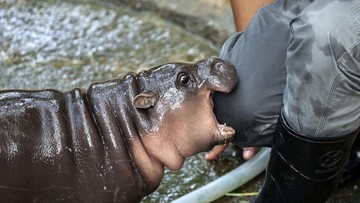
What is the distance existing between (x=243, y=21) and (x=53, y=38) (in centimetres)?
159

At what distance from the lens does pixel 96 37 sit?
4.13 metres

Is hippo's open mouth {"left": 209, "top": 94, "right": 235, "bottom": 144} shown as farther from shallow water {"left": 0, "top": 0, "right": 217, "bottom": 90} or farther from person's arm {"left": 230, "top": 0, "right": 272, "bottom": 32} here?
shallow water {"left": 0, "top": 0, "right": 217, "bottom": 90}

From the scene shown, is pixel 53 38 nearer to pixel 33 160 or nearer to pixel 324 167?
pixel 33 160

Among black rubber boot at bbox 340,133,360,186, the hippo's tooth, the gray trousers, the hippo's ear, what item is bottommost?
black rubber boot at bbox 340,133,360,186

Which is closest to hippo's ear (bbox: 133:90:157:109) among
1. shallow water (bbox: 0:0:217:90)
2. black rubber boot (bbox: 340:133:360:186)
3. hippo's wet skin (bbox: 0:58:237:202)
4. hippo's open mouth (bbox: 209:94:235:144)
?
hippo's wet skin (bbox: 0:58:237:202)

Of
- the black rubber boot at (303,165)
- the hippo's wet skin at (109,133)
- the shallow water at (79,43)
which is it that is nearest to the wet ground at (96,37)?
the shallow water at (79,43)

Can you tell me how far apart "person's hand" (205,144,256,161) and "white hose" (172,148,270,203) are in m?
0.04

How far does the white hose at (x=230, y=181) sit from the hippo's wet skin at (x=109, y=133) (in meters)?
0.29

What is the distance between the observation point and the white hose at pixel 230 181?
2697mm

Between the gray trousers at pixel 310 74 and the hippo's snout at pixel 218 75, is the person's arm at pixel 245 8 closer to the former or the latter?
the gray trousers at pixel 310 74

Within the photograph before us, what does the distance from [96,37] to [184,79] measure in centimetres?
182

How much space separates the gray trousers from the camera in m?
2.07

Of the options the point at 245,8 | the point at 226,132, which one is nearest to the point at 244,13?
the point at 245,8

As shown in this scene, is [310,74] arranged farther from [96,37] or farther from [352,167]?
[96,37]
